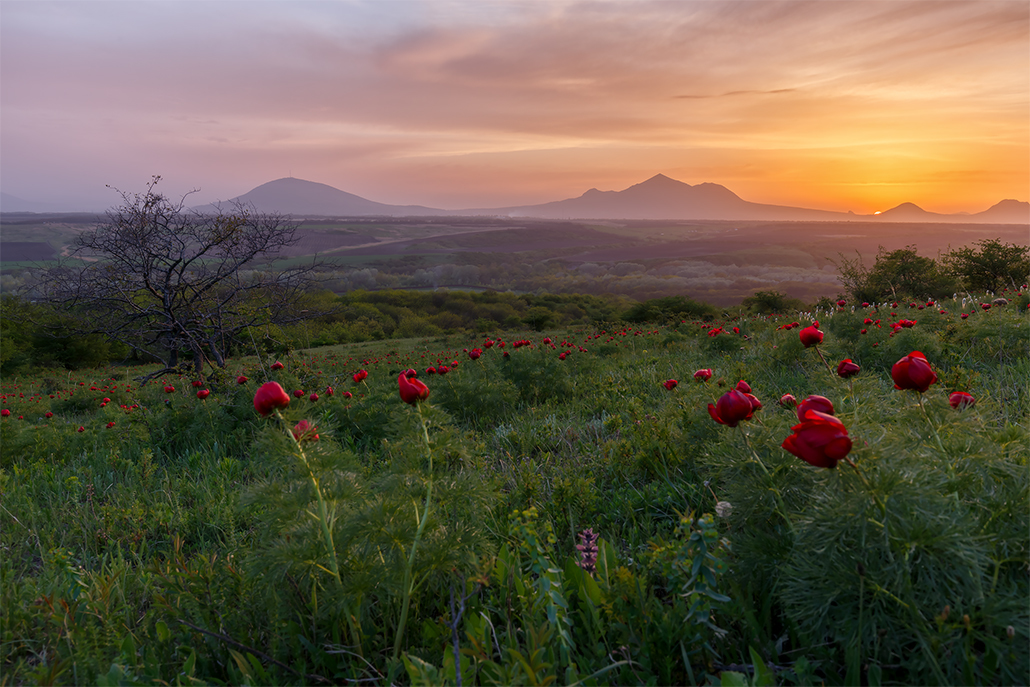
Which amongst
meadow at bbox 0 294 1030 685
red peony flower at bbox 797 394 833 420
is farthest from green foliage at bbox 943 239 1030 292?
red peony flower at bbox 797 394 833 420

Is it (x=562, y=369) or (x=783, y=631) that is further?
(x=562, y=369)

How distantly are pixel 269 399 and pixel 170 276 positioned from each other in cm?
1319

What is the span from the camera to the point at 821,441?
1.19m

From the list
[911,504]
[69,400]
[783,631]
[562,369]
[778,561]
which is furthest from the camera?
[69,400]

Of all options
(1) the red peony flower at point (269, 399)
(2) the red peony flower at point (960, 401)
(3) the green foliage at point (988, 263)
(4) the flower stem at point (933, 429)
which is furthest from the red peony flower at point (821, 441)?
(3) the green foliage at point (988, 263)

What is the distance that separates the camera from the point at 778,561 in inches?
63.2

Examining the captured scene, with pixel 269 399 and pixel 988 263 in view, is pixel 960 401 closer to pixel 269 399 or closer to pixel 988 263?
pixel 269 399

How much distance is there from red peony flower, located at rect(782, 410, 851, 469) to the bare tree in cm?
1257

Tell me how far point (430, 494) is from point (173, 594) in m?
1.36

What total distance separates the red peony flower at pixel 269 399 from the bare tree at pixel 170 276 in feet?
37.1

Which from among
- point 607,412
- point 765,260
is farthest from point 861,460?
point 765,260

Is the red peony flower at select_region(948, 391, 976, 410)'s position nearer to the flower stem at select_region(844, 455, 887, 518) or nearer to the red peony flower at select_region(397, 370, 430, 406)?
the flower stem at select_region(844, 455, 887, 518)

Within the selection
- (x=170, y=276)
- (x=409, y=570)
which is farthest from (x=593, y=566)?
(x=170, y=276)

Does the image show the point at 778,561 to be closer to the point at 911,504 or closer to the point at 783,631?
the point at 783,631
